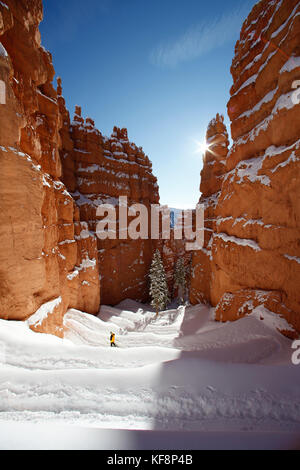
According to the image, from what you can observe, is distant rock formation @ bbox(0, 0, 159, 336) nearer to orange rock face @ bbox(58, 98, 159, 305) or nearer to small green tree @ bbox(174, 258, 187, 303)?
orange rock face @ bbox(58, 98, 159, 305)

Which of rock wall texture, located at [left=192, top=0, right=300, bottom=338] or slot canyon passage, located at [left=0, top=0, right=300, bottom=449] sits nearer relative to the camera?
slot canyon passage, located at [left=0, top=0, right=300, bottom=449]

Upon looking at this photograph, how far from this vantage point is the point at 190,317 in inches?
587

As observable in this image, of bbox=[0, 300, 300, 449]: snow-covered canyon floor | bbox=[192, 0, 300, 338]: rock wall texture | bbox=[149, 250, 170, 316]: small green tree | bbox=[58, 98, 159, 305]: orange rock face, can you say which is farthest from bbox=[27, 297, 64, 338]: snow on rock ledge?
bbox=[149, 250, 170, 316]: small green tree

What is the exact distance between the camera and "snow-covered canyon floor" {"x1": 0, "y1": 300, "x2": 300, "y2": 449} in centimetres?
302

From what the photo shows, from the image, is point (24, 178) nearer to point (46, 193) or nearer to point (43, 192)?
point (43, 192)

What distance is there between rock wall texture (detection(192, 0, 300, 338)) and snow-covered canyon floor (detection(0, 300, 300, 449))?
119 inches

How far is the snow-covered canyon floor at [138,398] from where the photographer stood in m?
3.02

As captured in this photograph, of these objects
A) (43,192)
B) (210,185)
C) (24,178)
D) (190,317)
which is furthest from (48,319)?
(210,185)

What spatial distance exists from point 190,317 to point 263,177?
38.4ft

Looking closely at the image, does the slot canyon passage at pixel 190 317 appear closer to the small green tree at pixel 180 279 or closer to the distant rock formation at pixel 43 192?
the distant rock formation at pixel 43 192

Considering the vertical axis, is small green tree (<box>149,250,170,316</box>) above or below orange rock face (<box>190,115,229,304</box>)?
below

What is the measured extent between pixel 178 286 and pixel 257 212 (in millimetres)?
30375

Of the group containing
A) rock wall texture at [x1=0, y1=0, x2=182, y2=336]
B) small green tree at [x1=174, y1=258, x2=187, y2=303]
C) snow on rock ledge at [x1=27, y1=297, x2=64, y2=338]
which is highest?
rock wall texture at [x1=0, y1=0, x2=182, y2=336]
